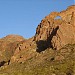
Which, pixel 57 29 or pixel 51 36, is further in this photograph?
pixel 51 36

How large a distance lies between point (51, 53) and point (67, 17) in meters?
18.2

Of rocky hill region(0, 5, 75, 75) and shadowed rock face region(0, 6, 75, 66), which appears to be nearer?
rocky hill region(0, 5, 75, 75)

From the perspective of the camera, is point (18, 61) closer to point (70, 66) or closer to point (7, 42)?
point (70, 66)

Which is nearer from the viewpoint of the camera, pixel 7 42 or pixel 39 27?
pixel 39 27

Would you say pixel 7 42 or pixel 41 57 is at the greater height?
pixel 7 42

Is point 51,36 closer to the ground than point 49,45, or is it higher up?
higher up

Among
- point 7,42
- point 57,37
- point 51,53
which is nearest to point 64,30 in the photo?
point 57,37

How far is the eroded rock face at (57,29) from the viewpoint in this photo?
7225 cm

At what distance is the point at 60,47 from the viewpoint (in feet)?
229

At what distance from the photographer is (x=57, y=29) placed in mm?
75438

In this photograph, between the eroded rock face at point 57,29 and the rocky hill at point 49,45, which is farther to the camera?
the eroded rock face at point 57,29

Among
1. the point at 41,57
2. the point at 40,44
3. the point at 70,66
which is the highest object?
the point at 40,44

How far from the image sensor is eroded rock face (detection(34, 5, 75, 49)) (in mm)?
72250

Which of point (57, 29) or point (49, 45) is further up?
point (57, 29)
